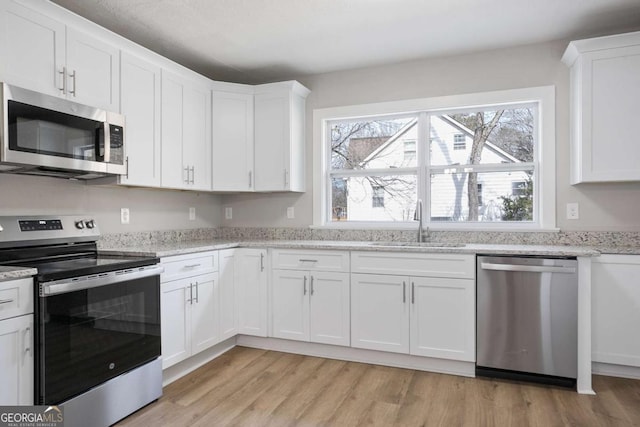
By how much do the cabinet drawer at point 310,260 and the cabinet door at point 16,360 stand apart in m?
1.76

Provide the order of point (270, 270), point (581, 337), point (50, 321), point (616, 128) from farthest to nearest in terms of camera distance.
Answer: point (270, 270)
point (616, 128)
point (581, 337)
point (50, 321)

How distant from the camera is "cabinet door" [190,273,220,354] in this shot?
285 centimetres

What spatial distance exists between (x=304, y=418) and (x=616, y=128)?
109 inches

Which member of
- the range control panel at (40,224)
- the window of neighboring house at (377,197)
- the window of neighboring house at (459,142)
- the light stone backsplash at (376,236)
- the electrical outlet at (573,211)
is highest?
the window of neighboring house at (459,142)

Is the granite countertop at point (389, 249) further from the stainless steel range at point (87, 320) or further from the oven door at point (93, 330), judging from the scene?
the oven door at point (93, 330)

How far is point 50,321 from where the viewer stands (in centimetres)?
185

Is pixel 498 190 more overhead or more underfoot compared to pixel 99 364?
more overhead

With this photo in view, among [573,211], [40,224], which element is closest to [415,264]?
[573,211]

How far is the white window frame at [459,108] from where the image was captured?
3.10 meters

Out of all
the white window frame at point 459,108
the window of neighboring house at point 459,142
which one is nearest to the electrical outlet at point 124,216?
the white window frame at point 459,108

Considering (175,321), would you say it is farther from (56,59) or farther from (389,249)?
(56,59)

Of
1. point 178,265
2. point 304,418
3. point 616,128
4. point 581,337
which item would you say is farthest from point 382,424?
point 616,128

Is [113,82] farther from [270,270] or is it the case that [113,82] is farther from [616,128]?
[616,128]

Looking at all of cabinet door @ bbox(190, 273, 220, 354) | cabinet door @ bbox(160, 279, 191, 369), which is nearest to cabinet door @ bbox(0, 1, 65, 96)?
cabinet door @ bbox(160, 279, 191, 369)
